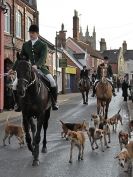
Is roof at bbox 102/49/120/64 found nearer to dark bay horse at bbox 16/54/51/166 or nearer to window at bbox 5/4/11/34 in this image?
window at bbox 5/4/11/34

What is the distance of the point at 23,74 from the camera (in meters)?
9.24

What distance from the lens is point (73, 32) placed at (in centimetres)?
7812

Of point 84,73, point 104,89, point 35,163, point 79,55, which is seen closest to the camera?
point 35,163

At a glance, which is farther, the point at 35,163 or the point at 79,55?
the point at 79,55

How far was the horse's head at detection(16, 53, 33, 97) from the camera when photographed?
9094 millimetres

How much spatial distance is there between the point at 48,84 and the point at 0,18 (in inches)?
594

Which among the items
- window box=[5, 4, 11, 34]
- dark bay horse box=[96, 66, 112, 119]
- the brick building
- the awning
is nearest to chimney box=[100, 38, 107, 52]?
the awning

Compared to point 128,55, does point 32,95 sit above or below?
below

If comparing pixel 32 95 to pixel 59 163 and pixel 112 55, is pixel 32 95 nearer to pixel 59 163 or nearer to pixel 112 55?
pixel 59 163

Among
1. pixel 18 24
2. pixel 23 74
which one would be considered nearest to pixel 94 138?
pixel 23 74

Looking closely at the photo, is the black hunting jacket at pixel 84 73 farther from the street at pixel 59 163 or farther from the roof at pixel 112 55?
→ the roof at pixel 112 55

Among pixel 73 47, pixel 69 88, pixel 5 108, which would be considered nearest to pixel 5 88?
pixel 5 108

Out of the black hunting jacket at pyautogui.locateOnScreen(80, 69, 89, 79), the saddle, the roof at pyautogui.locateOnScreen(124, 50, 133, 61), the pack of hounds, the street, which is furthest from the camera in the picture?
the roof at pyautogui.locateOnScreen(124, 50, 133, 61)

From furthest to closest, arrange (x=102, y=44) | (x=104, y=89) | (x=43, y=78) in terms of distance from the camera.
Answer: (x=102, y=44), (x=104, y=89), (x=43, y=78)
